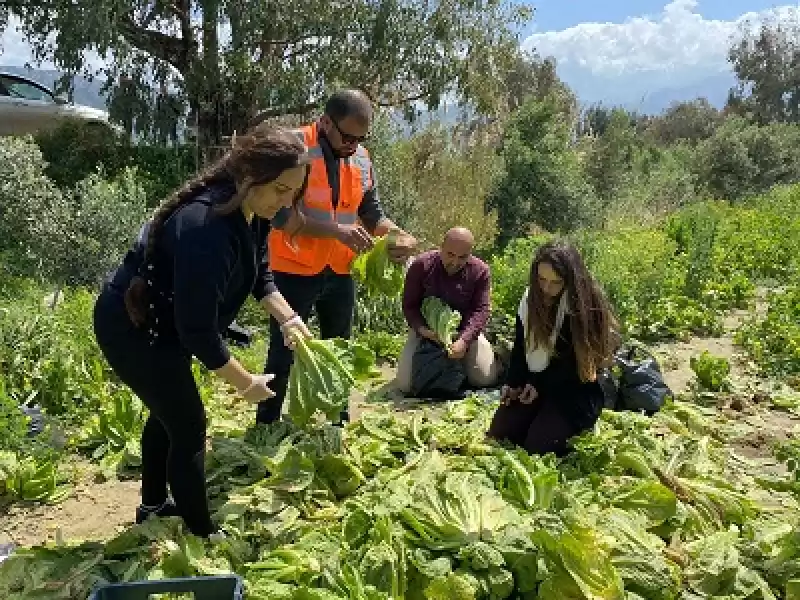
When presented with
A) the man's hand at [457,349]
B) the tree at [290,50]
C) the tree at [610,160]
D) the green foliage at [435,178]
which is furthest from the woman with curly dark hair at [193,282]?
the tree at [610,160]

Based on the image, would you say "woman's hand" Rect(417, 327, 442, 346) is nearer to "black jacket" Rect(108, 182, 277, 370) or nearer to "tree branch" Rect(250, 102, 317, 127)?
"black jacket" Rect(108, 182, 277, 370)

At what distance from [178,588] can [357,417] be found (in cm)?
302

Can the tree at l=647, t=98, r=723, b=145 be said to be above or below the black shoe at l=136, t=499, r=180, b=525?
above

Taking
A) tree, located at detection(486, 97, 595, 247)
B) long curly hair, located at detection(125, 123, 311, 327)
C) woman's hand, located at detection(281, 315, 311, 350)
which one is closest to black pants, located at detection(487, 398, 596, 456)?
woman's hand, located at detection(281, 315, 311, 350)

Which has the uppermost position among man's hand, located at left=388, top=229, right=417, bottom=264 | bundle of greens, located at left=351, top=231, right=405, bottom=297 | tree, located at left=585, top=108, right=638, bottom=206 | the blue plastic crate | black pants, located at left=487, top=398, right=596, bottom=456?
tree, located at left=585, top=108, right=638, bottom=206

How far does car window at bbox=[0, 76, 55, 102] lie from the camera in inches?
618

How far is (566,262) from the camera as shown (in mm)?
4246

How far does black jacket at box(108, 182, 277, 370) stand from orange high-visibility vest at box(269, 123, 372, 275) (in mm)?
1092

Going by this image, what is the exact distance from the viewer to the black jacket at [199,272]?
2.83m

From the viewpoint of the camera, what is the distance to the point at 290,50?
12312 millimetres

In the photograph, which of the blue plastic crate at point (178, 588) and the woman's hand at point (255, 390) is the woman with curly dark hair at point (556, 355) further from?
the blue plastic crate at point (178, 588)

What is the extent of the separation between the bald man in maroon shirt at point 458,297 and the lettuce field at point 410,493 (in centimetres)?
42

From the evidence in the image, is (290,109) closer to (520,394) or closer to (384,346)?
(384,346)

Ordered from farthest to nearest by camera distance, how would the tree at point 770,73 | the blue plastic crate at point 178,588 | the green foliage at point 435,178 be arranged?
1. the tree at point 770,73
2. the green foliage at point 435,178
3. the blue plastic crate at point 178,588
